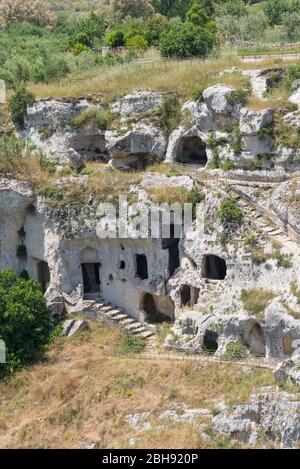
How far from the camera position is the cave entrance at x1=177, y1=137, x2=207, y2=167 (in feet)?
156

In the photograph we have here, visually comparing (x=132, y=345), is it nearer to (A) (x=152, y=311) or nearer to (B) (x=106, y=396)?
(A) (x=152, y=311)

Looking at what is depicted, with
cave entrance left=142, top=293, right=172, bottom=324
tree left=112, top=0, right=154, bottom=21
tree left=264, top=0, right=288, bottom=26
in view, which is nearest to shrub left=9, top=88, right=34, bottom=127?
cave entrance left=142, top=293, right=172, bottom=324

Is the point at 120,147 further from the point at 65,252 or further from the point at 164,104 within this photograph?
the point at 65,252

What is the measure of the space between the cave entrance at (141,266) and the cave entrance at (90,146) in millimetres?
8392

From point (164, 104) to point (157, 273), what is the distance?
10.3 metres

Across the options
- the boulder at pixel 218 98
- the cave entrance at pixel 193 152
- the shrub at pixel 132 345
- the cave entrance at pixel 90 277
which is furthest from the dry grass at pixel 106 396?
the boulder at pixel 218 98

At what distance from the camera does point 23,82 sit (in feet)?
171

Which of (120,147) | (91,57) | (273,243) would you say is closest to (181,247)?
(273,243)

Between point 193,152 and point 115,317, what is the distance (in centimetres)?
1137

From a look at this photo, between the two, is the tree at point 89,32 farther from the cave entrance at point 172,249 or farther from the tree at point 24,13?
the cave entrance at point 172,249

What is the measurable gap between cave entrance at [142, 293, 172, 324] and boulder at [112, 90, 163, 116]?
10697mm

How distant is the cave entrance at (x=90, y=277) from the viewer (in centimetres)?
4516

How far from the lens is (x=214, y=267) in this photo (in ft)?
138

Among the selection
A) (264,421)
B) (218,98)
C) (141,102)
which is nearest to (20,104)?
(141,102)
